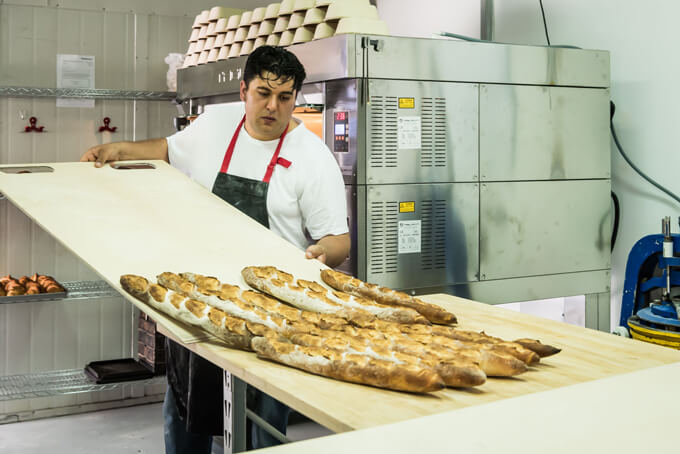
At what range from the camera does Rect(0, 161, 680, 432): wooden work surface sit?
4.37 ft

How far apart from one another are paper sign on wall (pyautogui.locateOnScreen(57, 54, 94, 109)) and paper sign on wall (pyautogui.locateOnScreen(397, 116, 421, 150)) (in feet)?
7.88

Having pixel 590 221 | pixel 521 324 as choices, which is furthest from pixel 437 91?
pixel 521 324

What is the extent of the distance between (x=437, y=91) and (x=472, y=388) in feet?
7.25

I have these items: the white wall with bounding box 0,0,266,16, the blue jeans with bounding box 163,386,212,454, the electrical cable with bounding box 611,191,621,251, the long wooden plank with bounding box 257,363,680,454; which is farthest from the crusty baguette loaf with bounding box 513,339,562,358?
the white wall with bounding box 0,0,266,16

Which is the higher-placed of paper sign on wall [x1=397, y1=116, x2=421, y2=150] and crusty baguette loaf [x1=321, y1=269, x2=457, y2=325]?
paper sign on wall [x1=397, y1=116, x2=421, y2=150]

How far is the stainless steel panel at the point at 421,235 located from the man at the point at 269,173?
63cm

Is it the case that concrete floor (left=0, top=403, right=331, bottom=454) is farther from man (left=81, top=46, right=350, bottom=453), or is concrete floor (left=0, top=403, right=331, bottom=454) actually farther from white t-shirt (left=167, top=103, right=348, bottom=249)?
white t-shirt (left=167, top=103, right=348, bottom=249)

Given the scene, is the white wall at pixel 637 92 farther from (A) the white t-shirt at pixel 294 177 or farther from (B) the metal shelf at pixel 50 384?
(B) the metal shelf at pixel 50 384

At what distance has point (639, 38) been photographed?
12.2 ft

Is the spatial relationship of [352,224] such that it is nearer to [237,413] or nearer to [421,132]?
[421,132]

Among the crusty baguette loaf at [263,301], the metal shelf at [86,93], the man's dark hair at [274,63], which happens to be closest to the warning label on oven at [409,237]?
the man's dark hair at [274,63]

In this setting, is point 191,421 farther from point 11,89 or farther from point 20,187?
point 11,89

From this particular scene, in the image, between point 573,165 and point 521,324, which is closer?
point 521,324

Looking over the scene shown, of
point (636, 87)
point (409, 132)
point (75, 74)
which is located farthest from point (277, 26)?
point (636, 87)
